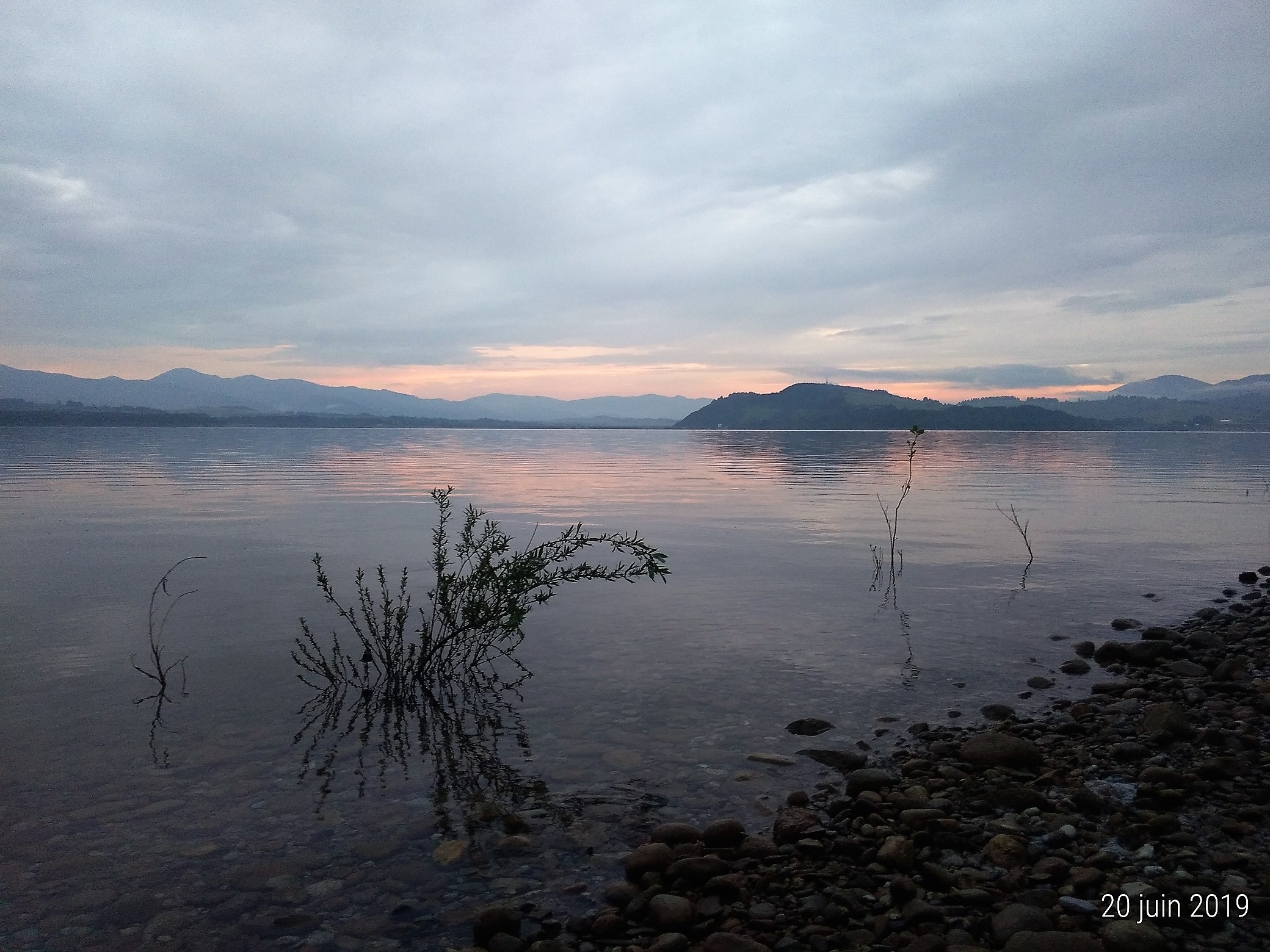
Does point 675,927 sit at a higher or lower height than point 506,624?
lower

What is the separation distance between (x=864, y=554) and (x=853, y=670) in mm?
11444

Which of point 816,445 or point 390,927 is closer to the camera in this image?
point 390,927

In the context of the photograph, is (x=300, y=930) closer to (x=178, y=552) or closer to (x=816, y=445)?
(x=178, y=552)

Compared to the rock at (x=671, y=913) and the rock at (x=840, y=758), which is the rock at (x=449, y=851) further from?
the rock at (x=840, y=758)

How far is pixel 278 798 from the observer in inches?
331

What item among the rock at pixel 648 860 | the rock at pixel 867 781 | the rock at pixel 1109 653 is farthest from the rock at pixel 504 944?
the rock at pixel 1109 653

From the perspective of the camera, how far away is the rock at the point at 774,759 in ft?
29.9

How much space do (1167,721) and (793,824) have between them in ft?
17.4

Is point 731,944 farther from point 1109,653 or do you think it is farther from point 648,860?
point 1109,653

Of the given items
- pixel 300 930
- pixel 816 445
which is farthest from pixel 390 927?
pixel 816 445

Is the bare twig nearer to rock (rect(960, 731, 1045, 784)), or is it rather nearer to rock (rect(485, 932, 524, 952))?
rock (rect(960, 731, 1045, 784))

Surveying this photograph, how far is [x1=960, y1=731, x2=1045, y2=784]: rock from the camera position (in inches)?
333

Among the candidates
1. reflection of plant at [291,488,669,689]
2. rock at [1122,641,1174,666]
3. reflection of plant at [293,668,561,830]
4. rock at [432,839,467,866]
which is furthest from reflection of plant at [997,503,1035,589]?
rock at [432,839,467,866]

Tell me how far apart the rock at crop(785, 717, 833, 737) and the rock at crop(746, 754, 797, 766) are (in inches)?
32.8
